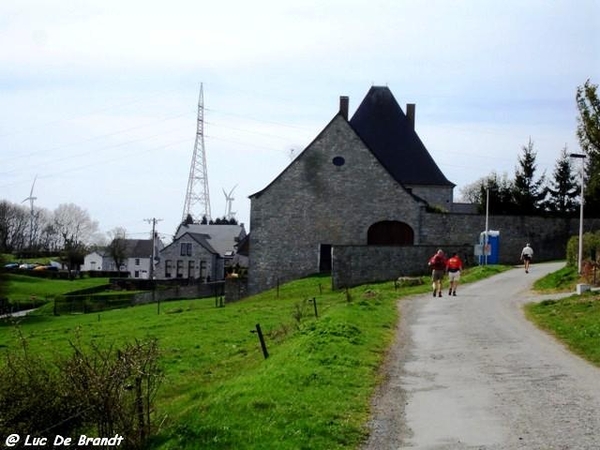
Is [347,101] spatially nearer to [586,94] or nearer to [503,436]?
[586,94]

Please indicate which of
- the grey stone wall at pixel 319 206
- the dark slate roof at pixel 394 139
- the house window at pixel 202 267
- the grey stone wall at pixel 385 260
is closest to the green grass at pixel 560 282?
the grey stone wall at pixel 385 260

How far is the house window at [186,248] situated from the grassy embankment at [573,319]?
60.8 metres

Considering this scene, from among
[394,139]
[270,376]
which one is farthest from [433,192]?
[270,376]

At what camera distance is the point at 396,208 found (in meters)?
49.0

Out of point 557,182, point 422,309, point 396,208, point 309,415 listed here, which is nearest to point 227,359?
point 422,309

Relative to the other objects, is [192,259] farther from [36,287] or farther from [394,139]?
[394,139]

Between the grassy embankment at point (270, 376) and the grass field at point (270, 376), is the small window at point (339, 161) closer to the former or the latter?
the grassy embankment at point (270, 376)

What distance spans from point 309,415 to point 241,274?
41.5m

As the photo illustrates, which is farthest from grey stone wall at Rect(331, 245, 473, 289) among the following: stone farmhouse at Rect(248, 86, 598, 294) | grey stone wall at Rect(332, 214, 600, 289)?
stone farmhouse at Rect(248, 86, 598, 294)

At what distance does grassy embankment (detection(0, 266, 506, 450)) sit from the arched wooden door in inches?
736

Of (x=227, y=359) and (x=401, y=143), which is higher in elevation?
(x=401, y=143)

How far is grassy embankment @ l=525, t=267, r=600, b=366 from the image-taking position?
16.7m

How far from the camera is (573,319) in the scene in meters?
20.5

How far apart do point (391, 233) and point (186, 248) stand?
41.3 meters
